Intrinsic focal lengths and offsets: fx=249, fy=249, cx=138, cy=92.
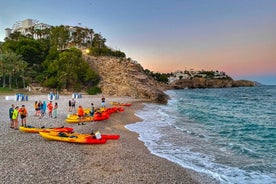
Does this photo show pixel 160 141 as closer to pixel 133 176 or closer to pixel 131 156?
pixel 131 156

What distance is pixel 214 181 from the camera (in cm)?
1274

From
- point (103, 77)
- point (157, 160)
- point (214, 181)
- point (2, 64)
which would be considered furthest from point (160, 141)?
point (103, 77)

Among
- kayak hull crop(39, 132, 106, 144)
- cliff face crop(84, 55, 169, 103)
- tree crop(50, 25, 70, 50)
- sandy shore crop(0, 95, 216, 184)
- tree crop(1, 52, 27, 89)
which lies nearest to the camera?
sandy shore crop(0, 95, 216, 184)

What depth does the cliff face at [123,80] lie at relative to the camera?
69.4m

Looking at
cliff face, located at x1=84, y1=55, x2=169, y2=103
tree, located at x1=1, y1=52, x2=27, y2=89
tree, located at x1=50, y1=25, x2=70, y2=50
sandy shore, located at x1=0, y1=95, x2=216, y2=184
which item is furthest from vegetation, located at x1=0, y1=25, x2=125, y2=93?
sandy shore, located at x1=0, y1=95, x2=216, y2=184

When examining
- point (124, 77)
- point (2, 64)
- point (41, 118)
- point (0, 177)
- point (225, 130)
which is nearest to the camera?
point (0, 177)

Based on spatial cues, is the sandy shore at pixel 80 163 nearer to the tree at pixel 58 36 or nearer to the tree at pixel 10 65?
the tree at pixel 10 65

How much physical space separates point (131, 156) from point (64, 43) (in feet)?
329

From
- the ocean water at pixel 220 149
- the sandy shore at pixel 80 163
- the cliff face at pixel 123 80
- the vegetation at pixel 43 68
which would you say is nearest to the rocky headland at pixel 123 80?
the cliff face at pixel 123 80

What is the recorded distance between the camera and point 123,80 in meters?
78.8

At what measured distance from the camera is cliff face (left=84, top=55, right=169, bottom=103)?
69.4 metres

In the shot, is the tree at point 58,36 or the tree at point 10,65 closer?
the tree at point 10,65

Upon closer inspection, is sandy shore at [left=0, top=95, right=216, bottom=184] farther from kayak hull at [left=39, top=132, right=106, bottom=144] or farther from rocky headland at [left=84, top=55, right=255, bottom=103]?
rocky headland at [left=84, top=55, right=255, bottom=103]

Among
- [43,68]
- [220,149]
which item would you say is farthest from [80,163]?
[43,68]
